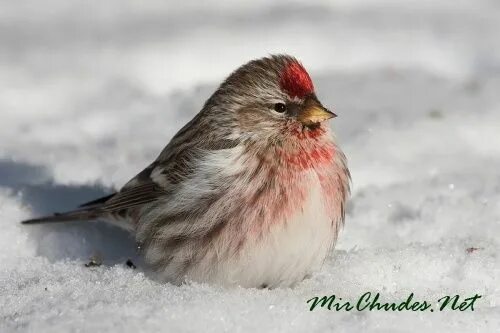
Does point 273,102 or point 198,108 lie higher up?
point 273,102

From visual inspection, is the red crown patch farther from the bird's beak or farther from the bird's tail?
the bird's tail

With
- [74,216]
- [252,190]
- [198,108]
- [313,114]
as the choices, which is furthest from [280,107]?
[198,108]

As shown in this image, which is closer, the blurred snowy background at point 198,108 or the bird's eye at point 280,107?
the blurred snowy background at point 198,108

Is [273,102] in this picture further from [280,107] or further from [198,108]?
[198,108]

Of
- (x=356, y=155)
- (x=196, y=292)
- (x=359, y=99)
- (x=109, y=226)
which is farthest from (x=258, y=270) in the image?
(x=359, y=99)

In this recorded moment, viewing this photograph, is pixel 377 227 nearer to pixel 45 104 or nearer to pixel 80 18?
pixel 45 104

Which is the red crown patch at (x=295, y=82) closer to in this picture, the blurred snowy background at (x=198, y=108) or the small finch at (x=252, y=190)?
the small finch at (x=252, y=190)

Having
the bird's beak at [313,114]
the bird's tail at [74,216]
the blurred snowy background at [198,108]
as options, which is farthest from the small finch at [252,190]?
the bird's tail at [74,216]
